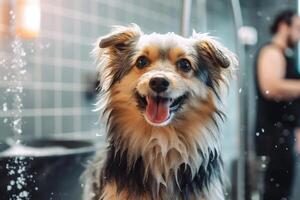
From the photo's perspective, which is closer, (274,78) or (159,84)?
(159,84)

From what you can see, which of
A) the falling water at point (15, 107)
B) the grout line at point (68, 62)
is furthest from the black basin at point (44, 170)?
the grout line at point (68, 62)

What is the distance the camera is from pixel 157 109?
0.63 meters

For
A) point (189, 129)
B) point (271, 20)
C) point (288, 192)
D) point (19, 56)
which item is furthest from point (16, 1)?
point (288, 192)

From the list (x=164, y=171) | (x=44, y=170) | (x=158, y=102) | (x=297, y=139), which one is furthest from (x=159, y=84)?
(x=297, y=139)

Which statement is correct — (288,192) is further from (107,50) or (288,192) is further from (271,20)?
(107,50)

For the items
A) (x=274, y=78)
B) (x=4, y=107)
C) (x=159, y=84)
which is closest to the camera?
(x=159, y=84)

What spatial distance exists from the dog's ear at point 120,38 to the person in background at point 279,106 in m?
0.30

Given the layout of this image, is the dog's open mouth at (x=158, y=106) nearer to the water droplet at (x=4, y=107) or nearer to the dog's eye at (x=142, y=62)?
the dog's eye at (x=142, y=62)

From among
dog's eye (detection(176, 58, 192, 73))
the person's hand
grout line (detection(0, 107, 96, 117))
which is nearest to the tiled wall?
grout line (detection(0, 107, 96, 117))

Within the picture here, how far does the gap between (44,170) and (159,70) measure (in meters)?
0.28

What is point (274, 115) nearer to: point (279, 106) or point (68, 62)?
point (279, 106)

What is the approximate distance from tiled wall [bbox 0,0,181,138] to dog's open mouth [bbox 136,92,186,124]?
127mm

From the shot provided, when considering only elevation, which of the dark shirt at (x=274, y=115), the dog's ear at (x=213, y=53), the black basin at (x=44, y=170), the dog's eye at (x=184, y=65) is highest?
the dog's ear at (x=213, y=53)

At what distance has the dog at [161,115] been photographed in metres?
0.65
